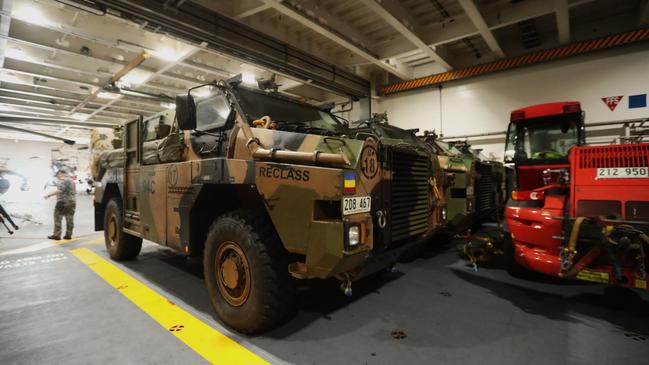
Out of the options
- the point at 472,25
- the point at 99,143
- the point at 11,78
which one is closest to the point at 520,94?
the point at 472,25

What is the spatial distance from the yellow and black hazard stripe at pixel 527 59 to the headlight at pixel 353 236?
27.6 ft

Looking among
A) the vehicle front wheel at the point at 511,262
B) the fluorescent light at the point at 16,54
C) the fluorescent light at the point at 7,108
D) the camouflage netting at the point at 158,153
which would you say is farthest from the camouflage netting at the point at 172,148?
the fluorescent light at the point at 7,108

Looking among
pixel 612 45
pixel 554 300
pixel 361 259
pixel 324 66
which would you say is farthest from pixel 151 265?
pixel 612 45

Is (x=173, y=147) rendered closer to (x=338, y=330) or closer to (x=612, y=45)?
(x=338, y=330)

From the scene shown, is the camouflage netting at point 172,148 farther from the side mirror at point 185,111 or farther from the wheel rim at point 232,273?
the wheel rim at point 232,273

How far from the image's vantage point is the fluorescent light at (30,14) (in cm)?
528

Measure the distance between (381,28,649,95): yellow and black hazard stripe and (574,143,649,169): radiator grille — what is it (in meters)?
6.08

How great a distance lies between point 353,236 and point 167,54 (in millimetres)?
7220

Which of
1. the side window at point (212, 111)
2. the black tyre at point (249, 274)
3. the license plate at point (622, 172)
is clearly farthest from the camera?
the side window at point (212, 111)

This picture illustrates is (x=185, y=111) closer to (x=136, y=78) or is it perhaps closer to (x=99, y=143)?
(x=99, y=143)

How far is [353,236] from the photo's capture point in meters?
2.12

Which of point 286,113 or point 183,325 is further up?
point 286,113

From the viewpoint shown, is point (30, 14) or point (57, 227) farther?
point (57, 227)

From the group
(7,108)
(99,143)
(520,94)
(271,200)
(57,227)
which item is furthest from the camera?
(7,108)
